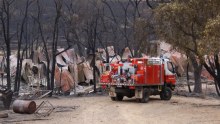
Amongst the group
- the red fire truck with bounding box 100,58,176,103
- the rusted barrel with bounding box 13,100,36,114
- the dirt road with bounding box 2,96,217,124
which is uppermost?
the red fire truck with bounding box 100,58,176,103

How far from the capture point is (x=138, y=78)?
86.1ft

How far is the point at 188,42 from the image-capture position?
23922 millimetres

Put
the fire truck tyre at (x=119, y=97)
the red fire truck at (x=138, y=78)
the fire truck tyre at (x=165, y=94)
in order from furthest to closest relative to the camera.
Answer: the fire truck tyre at (x=165, y=94)
the fire truck tyre at (x=119, y=97)
the red fire truck at (x=138, y=78)

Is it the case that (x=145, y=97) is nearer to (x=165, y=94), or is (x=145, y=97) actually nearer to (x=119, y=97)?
(x=119, y=97)

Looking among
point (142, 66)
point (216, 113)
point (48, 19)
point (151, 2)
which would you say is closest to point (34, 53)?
point (48, 19)

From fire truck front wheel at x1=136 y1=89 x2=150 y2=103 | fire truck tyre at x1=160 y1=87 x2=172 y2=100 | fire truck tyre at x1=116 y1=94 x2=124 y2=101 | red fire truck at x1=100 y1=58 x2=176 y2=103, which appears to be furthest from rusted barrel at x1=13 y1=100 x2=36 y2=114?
fire truck tyre at x1=160 y1=87 x2=172 y2=100

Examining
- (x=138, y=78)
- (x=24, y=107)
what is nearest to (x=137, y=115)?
(x=24, y=107)

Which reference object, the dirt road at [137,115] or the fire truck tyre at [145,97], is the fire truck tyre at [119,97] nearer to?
the fire truck tyre at [145,97]

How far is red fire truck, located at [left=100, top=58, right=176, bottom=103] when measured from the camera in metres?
26.5

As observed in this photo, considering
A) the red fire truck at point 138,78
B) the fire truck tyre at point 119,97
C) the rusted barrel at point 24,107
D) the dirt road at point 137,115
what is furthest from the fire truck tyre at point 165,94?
the rusted barrel at point 24,107

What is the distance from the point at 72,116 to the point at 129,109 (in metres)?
4.12

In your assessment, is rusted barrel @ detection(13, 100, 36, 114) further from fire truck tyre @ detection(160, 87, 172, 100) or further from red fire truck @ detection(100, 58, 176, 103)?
fire truck tyre @ detection(160, 87, 172, 100)

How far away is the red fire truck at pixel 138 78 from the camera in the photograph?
87.1ft

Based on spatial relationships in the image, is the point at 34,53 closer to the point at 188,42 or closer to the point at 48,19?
the point at 48,19
